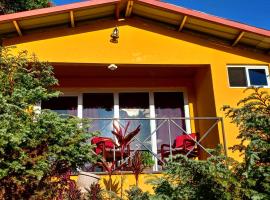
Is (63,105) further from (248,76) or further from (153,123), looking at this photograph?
(248,76)

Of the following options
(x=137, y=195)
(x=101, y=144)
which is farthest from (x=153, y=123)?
(x=137, y=195)

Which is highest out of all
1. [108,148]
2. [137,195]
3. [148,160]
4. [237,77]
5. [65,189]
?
[237,77]

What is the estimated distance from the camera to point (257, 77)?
10.9 m

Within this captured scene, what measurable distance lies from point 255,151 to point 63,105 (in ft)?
23.8

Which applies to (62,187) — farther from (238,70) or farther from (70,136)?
(238,70)

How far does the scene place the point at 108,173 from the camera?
8828mm

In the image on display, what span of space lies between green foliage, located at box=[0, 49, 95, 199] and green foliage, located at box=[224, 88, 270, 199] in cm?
253

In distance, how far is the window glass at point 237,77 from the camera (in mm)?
10703

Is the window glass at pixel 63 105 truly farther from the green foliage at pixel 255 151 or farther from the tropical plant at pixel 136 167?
the green foliage at pixel 255 151

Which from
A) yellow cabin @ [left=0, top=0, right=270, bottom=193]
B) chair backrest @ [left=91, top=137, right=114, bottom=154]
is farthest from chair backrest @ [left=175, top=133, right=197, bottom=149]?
chair backrest @ [left=91, top=137, right=114, bottom=154]

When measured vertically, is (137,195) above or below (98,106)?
below

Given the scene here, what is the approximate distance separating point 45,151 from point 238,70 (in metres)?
6.38

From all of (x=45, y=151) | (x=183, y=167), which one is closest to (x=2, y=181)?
(x=45, y=151)

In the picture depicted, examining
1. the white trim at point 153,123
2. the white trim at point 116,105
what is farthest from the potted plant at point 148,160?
the white trim at point 116,105
